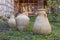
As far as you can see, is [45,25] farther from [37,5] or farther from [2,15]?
[37,5]

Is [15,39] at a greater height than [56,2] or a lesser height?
lesser

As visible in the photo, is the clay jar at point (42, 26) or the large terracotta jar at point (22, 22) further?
the large terracotta jar at point (22, 22)

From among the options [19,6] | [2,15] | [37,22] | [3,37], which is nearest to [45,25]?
[37,22]

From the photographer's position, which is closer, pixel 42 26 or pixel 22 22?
pixel 42 26

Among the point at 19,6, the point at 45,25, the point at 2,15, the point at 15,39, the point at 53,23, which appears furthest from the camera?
the point at 19,6

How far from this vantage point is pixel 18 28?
20.4 ft

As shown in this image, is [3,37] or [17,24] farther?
[17,24]

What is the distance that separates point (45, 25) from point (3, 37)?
1.15 meters

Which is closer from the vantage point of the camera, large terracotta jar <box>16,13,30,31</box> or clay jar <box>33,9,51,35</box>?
clay jar <box>33,9,51,35</box>

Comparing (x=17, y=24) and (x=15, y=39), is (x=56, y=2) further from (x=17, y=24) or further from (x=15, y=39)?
(x=15, y=39)

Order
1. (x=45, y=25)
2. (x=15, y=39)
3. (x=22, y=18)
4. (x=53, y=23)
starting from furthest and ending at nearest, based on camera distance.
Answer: (x=53, y=23)
(x=22, y=18)
(x=45, y=25)
(x=15, y=39)

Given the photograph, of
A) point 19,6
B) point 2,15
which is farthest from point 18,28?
point 19,6

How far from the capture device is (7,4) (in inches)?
386

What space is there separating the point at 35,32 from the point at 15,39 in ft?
2.73
